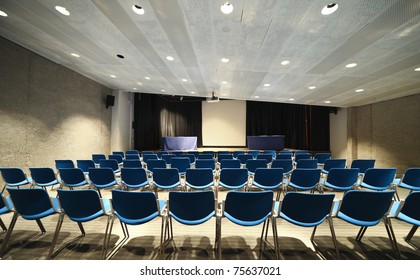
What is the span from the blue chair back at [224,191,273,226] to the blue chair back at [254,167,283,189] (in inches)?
52.1

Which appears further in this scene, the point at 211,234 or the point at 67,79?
the point at 67,79

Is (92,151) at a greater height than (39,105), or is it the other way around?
(39,105)

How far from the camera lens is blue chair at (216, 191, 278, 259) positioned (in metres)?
1.89

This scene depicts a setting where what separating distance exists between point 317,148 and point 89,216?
1287 cm

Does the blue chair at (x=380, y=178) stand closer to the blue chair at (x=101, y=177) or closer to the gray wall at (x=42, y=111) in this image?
the blue chair at (x=101, y=177)

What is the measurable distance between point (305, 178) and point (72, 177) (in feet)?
15.1

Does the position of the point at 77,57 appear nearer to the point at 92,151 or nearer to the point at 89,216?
the point at 92,151

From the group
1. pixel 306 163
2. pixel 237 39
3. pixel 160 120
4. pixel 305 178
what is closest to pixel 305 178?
pixel 305 178

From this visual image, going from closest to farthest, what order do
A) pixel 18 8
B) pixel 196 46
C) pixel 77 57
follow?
1. pixel 18 8
2. pixel 196 46
3. pixel 77 57

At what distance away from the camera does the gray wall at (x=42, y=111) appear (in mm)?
4613

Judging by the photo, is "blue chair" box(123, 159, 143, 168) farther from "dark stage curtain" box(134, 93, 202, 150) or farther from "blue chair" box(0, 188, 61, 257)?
"dark stage curtain" box(134, 93, 202, 150)

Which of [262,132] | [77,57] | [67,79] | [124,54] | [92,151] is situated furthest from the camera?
[262,132]
